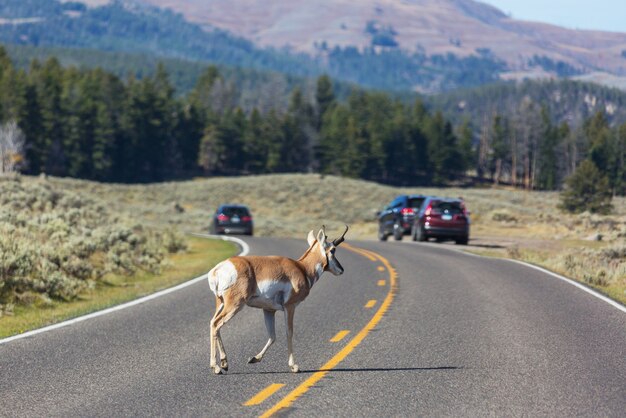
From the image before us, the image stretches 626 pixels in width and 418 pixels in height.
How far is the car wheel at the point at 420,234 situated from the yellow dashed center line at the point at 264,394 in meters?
28.7

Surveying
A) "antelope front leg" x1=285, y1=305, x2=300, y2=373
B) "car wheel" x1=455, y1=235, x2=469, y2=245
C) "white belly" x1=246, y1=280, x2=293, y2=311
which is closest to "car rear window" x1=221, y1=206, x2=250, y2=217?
"car wheel" x1=455, y1=235, x2=469, y2=245

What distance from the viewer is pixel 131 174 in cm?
12838

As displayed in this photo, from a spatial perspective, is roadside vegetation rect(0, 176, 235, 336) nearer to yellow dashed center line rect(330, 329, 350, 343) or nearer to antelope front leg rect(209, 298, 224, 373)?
yellow dashed center line rect(330, 329, 350, 343)

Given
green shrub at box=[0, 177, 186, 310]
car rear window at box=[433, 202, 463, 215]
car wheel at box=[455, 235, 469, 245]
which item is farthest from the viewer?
car wheel at box=[455, 235, 469, 245]

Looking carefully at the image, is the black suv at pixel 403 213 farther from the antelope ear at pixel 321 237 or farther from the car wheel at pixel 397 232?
the antelope ear at pixel 321 237

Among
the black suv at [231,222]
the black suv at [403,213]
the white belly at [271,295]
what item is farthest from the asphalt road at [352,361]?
the black suv at [231,222]

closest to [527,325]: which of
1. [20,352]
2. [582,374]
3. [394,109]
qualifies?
[582,374]

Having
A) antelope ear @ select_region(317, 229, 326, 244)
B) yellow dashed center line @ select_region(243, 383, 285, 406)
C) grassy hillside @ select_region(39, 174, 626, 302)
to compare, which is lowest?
grassy hillside @ select_region(39, 174, 626, 302)

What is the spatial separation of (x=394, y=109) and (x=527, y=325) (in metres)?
162

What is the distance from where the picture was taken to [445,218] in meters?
37.3

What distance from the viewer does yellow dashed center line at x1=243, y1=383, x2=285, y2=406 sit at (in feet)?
A: 28.2

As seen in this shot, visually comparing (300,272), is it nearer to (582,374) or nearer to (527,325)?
(582,374)

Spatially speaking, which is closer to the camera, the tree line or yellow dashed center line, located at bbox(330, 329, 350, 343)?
yellow dashed center line, located at bbox(330, 329, 350, 343)

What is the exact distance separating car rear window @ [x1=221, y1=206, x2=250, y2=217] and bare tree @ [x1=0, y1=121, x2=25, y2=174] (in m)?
60.8
